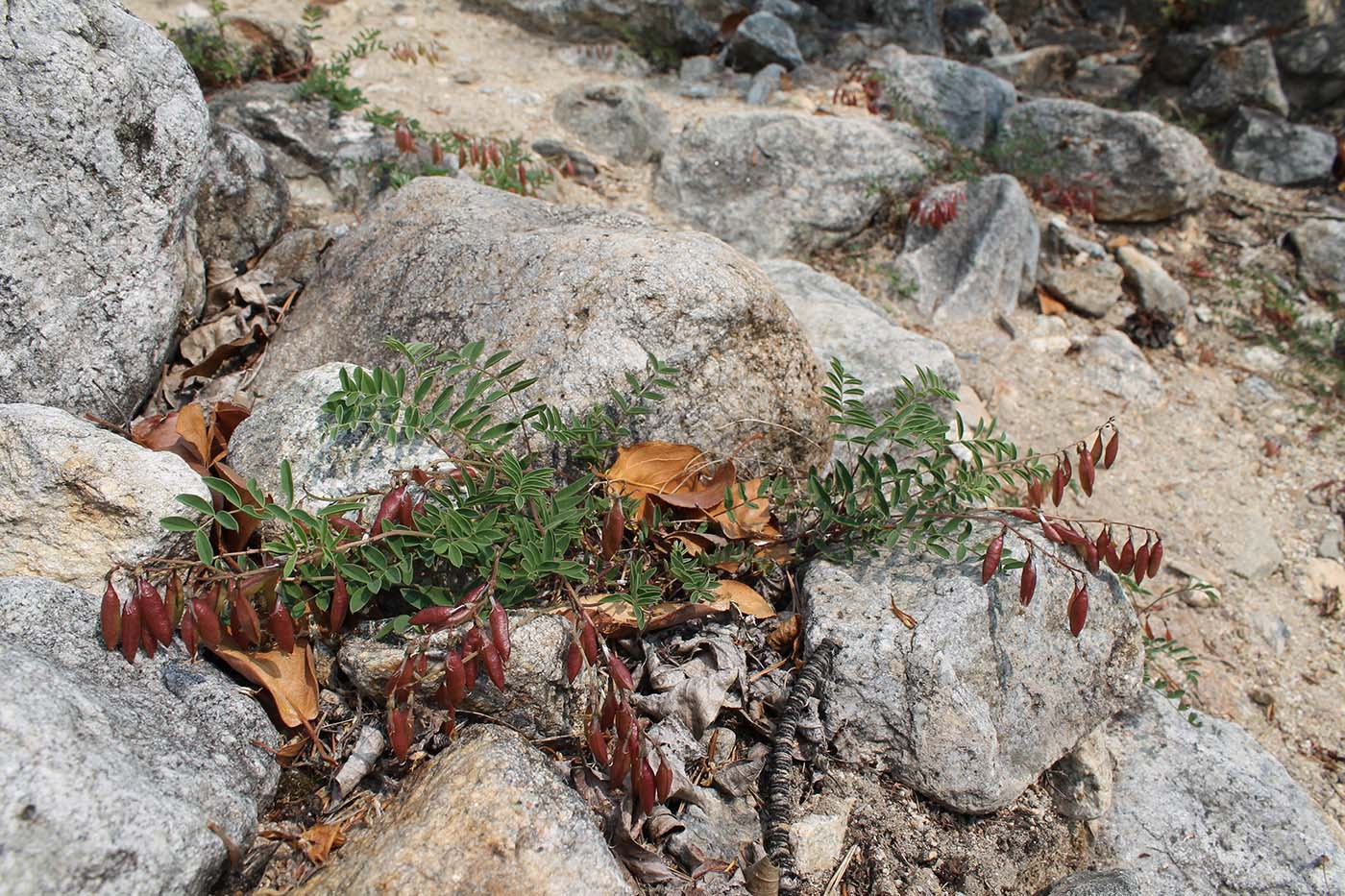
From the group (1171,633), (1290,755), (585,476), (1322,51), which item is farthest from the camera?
(1322,51)

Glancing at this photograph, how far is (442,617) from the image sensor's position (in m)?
2.33

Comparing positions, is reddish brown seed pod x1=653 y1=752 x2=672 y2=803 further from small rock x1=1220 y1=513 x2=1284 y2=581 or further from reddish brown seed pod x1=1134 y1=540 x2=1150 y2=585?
small rock x1=1220 y1=513 x2=1284 y2=581

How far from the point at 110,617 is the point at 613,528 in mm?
1293

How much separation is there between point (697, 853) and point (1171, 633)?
3016mm

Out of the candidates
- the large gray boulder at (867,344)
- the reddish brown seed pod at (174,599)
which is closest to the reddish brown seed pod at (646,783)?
the reddish brown seed pod at (174,599)

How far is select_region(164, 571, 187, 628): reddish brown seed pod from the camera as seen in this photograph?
7.64 feet

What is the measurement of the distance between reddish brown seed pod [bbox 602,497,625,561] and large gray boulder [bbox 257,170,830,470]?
0.48 m

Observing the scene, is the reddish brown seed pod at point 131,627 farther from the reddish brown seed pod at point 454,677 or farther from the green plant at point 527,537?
the reddish brown seed pod at point 454,677

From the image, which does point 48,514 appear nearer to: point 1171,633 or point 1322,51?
point 1171,633

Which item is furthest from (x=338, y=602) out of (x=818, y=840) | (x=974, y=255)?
(x=974, y=255)

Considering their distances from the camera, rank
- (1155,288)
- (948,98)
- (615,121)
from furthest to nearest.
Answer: (948,98)
(615,121)
(1155,288)

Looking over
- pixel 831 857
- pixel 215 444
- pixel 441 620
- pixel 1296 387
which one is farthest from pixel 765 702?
pixel 1296 387

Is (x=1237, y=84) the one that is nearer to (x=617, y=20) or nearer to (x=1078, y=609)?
(x=617, y=20)

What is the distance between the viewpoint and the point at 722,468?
3158 mm
